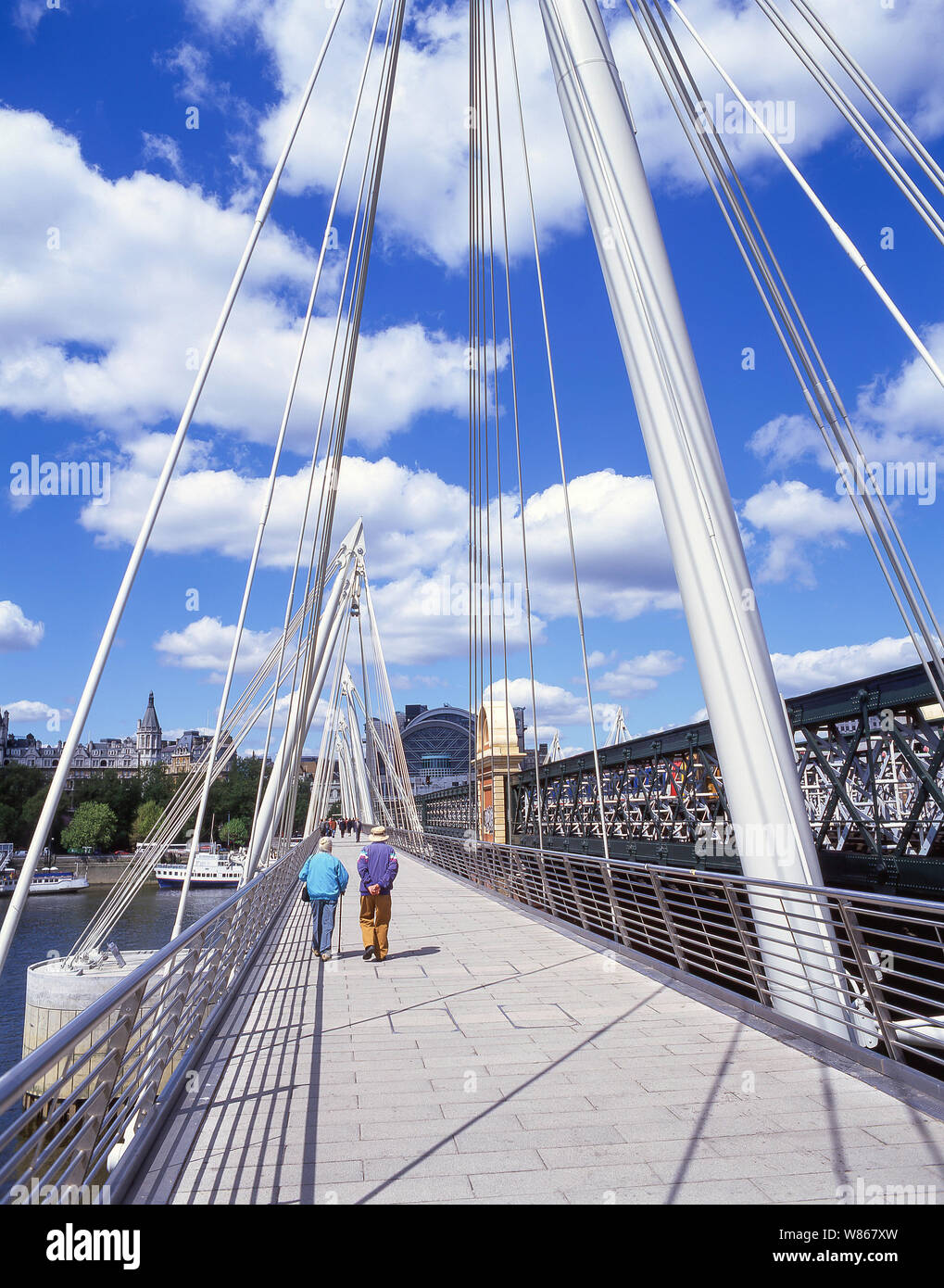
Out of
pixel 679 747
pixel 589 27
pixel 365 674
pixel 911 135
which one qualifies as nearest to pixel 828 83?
pixel 911 135

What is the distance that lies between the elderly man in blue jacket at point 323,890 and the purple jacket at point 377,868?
8.6 inches

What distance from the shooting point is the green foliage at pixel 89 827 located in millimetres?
86938

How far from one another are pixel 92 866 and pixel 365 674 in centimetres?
4666

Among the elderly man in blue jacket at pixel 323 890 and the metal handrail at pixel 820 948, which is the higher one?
the elderly man in blue jacket at pixel 323 890

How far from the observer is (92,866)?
3228 inches

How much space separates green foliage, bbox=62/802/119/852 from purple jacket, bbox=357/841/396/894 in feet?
276

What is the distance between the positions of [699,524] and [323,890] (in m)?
5.59

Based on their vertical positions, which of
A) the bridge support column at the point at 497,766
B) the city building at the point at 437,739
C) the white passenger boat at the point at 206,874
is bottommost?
the bridge support column at the point at 497,766

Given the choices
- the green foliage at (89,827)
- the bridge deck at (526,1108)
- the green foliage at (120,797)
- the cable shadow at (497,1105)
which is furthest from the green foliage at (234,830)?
the cable shadow at (497,1105)

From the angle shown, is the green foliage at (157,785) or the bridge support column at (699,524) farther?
the green foliage at (157,785)

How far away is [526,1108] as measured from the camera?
5.06 meters

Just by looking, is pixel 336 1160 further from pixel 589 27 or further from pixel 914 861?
pixel 589 27

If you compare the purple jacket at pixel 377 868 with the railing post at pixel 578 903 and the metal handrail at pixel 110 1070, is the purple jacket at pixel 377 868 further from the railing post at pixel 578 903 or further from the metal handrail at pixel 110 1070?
the railing post at pixel 578 903

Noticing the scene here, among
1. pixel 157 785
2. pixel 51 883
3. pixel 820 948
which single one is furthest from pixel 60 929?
pixel 157 785
